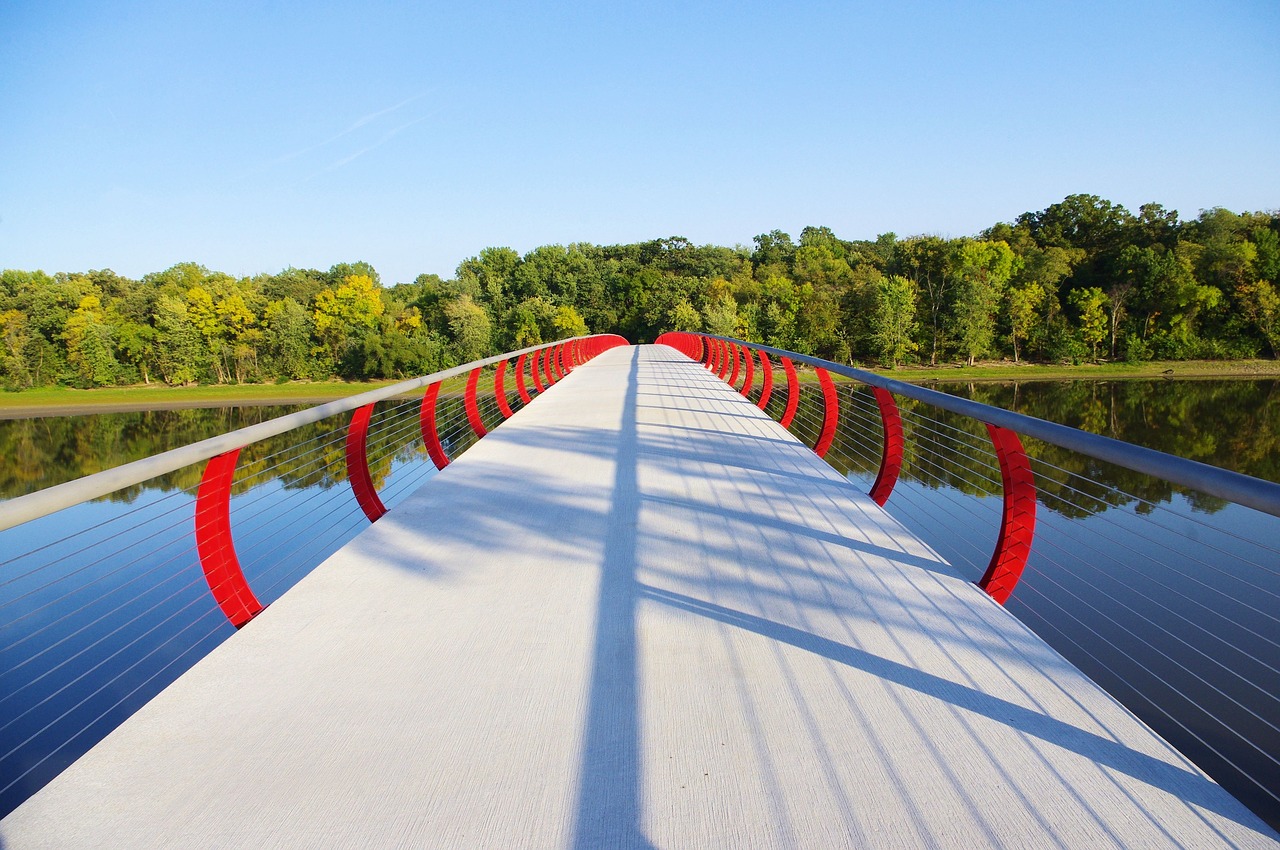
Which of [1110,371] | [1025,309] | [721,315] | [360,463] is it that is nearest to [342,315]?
[721,315]

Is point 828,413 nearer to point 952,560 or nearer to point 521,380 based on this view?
point 521,380

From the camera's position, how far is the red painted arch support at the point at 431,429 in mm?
5074

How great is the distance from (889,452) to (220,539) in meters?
3.27

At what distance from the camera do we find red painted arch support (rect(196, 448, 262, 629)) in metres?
2.48

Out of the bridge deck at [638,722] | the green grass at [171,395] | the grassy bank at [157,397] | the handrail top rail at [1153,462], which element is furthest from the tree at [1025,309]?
the handrail top rail at [1153,462]

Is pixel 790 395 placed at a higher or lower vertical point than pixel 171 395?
higher

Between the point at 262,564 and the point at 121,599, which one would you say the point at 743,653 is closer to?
the point at 262,564

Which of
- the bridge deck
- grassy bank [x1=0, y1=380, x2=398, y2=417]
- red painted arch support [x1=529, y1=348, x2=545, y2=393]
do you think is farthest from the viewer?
grassy bank [x1=0, y1=380, x2=398, y2=417]

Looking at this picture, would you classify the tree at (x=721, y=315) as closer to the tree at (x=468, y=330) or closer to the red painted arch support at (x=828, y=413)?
the tree at (x=468, y=330)

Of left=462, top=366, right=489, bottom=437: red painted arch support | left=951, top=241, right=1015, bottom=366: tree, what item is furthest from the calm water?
left=951, top=241, right=1015, bottom=366: tree

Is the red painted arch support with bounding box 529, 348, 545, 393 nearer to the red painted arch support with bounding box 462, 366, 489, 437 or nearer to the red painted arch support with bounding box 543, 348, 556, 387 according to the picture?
the red painted arch support with bounding box 543, 348, 556, 387

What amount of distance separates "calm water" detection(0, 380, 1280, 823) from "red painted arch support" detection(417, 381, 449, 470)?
0.22 meters

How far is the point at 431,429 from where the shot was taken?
5.11 meters

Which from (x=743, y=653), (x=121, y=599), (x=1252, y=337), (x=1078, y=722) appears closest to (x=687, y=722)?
(x=743, y=653)
